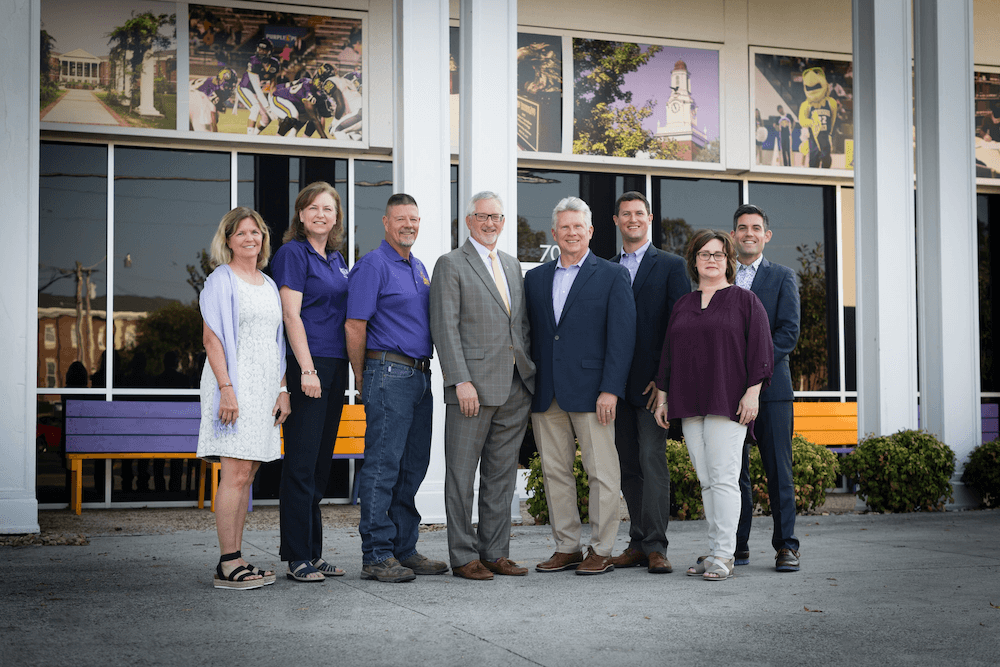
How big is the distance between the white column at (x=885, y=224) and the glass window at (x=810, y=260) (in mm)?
2570

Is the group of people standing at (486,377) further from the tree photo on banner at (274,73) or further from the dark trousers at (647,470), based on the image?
the tree photo on banner at (274,73)

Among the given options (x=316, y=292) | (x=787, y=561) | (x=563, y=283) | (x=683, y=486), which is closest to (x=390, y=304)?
(x=316, y=292)

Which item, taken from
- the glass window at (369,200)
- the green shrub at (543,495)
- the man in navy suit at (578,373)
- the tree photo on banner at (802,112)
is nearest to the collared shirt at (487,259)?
the man in navy suit at (578,373)

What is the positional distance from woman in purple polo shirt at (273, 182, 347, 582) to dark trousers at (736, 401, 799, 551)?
2.39 m

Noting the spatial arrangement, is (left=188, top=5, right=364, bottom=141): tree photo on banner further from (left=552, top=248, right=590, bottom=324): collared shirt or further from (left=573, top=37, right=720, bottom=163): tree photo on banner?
(left=552, top=248, right=590, bottom=324): collared shirt

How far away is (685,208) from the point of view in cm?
1171

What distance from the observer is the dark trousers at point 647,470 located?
5.49m

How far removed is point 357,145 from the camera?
10.5 m

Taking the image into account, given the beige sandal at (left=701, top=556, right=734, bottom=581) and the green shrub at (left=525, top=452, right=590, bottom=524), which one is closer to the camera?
the beige sandal at (left=701, top=556, right=734, bottom=581)

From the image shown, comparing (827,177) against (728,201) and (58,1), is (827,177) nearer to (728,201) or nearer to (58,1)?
(728,201)

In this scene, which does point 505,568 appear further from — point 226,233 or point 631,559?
point 226,233

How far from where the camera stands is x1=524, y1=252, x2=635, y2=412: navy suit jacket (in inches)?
208

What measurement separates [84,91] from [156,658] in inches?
313

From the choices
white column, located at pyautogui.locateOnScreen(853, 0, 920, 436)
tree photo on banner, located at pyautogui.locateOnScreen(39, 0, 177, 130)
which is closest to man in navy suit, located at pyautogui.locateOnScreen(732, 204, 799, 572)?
white column, located at pyautogui.locateOnScreen(853, 0, 920, 436)
